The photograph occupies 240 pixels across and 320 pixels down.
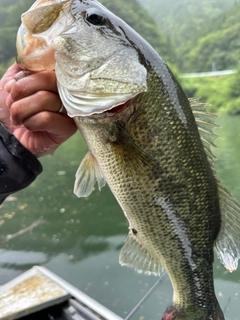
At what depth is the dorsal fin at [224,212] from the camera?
125cm

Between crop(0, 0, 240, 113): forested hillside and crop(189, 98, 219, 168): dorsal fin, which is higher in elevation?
crop(189, 98, 219, 168): dorsal fin

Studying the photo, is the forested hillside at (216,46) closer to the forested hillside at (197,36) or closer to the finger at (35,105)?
the forested hillside at (197,36)

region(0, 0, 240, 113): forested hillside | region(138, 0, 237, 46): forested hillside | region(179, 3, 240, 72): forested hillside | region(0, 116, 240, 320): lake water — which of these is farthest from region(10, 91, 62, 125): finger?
region(179, 3, 240, 72): forested hillside

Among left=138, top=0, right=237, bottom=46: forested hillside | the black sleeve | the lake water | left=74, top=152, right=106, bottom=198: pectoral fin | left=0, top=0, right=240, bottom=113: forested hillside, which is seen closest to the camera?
left=74, top=152, right=106, bottom=198: pectoral fin

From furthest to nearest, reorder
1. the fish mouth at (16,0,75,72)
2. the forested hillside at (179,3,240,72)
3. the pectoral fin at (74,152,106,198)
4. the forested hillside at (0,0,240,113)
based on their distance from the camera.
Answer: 1. the forested hillside at (179,3,240,72)
2. the forested hillside at (0,0,240,113)
3. the pectoral fin at (74,152,106,198)
4. the fish mouth at (16,0,75,72)

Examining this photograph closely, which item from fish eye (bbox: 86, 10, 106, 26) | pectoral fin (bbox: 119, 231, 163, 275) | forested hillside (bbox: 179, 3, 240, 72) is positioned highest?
fish eye (bbox: 86, 10, 106, 26)

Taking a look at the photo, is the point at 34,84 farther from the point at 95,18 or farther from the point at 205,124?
the point at 205,124

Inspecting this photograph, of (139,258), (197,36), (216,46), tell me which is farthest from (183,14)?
(139,258)

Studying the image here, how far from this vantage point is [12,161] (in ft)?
4.34

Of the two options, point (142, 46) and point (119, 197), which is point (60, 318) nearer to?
point (119, 197)

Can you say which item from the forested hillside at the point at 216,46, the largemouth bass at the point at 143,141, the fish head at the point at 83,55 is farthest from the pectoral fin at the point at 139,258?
the forested hillside at the point at 216,46

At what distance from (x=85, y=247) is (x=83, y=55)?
13.3 ft

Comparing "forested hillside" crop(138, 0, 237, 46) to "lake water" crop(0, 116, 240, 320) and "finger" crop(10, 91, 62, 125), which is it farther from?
"finger" crop(10, 91, 62, 125)

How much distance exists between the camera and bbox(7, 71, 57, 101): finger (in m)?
1.07
